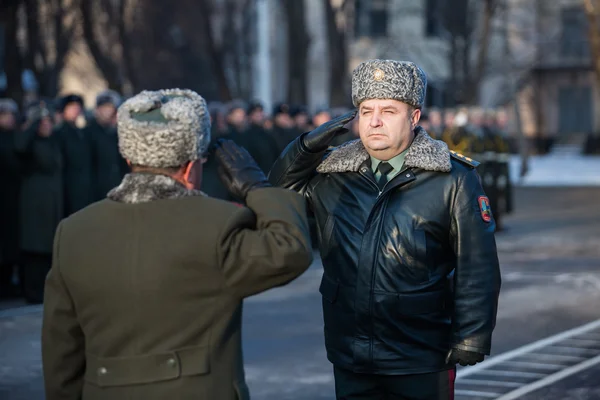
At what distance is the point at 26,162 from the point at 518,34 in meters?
47.5

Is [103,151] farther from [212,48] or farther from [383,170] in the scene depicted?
[212,48]

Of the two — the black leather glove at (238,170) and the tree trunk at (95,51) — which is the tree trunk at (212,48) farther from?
the black leather glove at (238,170)

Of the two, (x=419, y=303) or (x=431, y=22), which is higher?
(x=419, y=303)

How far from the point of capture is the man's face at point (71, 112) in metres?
12.6

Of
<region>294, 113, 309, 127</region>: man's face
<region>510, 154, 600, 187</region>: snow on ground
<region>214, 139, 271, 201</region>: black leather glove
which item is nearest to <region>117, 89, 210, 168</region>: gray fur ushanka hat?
<region>214, 139, 271, 201</region>: black leather glove

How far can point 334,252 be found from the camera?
15.7 feet

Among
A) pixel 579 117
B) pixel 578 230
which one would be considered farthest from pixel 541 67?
pixel 578 230

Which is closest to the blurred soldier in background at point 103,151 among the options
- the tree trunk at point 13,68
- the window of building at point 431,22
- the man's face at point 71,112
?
the man's face at point 71,112

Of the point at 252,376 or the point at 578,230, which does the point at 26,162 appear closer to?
the point at 252,376

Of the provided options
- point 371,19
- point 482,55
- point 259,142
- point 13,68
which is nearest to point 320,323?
point 259,142

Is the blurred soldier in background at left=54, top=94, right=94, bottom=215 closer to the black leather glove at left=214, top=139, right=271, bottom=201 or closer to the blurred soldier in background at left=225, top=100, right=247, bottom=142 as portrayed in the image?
the blurred soldier in background at left=225, top=100, right=247, bottom=142

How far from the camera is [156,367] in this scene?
356 cm

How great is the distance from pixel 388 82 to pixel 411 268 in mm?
701

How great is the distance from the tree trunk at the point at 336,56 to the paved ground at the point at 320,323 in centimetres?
1046
